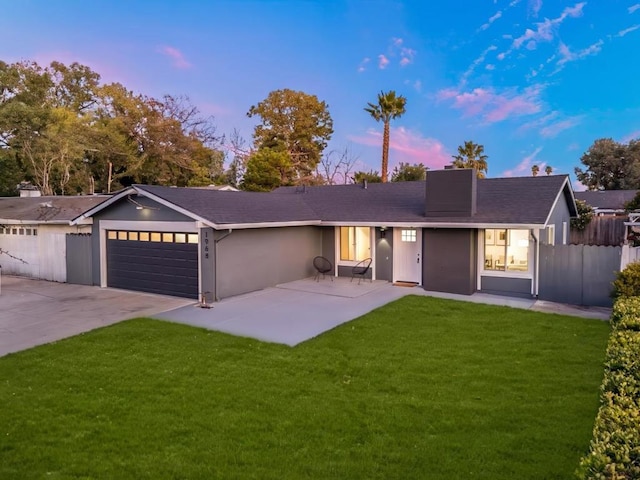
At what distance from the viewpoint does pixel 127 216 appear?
44.7 ft

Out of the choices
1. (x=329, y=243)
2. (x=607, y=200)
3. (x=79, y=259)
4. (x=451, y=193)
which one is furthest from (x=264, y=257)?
(x=607, y=200)

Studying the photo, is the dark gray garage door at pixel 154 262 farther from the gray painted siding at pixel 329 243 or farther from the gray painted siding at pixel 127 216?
the gray painted siding at pixel 329 243

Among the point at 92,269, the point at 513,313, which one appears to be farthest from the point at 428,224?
the point at 92,269

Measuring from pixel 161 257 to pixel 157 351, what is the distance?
19.5 feet

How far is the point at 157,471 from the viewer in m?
3.87

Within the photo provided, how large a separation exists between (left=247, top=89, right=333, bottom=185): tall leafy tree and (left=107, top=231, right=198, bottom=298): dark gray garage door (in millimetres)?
26216

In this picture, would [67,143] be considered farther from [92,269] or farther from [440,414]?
[440,414]

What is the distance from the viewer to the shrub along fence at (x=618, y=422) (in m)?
2.31

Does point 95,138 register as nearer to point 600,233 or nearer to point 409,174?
point 409,174

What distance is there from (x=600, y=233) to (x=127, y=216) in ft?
65.3

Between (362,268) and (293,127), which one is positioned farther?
(293,127)

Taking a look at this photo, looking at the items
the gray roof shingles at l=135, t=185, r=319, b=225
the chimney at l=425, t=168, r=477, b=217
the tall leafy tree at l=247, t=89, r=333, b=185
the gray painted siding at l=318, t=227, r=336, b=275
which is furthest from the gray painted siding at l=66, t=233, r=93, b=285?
the tall leafy tree at l=247, t=89, r=333, b=185

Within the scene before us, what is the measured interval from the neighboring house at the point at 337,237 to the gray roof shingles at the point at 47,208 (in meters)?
2.50

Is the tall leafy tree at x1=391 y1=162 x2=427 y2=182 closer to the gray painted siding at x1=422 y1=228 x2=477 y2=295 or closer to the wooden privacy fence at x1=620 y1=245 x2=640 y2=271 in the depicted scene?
the gray painted siding at x1=422 y1=228 x2=477 y2=295
